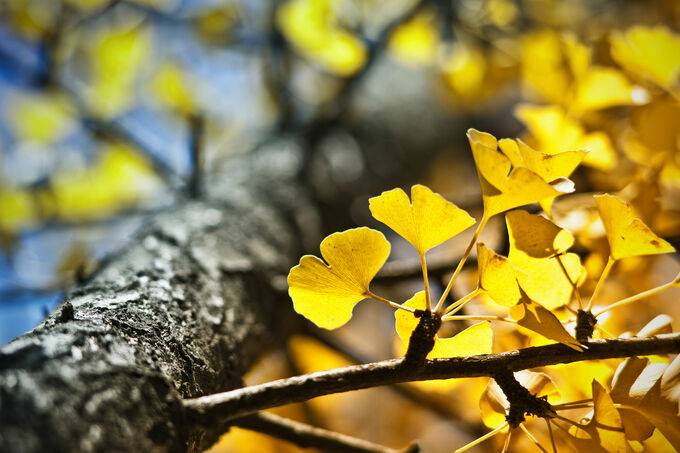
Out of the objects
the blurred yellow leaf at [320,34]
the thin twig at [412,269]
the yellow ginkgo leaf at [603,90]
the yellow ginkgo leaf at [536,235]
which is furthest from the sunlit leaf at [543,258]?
the blurred yellow leaf at [320,34]

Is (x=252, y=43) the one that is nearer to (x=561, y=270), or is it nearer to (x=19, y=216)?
(x=19, y=216)

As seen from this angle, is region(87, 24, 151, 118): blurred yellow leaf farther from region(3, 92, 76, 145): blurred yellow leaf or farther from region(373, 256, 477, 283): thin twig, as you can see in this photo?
region(373, 256, 477, 283): thin twig

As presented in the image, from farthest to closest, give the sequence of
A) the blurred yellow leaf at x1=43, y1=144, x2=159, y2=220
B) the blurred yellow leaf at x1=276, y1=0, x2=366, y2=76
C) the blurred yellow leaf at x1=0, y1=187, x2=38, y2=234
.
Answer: the blurred yellow leaf at x1=43, y1=144, x2=159, y2=220
the blurred yellow leaf at x1=0, y1=187, x2=38, y2=234
the blurred yellow leaf at x1=276, y1=0, x2=366, y2=76

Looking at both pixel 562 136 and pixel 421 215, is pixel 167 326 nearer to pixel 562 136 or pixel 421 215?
pixel 421 215

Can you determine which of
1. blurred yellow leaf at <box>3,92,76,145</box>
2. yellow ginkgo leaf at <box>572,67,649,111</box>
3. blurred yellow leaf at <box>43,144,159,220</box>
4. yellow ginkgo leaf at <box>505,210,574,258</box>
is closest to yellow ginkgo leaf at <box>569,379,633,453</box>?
yellow ginkgo leaf at <box>505,210,574,258</box>

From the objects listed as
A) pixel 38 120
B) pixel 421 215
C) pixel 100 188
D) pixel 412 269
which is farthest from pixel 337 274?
pixel 38 120

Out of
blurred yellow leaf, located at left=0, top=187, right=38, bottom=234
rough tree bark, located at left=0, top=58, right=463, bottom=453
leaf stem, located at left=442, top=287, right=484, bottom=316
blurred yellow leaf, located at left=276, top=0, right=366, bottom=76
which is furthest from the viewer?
blurred yellow leaf, located at left=0, top=187, right=38, bottom=234

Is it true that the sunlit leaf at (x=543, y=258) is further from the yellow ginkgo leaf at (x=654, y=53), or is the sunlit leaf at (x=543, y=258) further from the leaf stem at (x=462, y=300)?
the yellow ginkgo leaf at (x=654, y=53)
